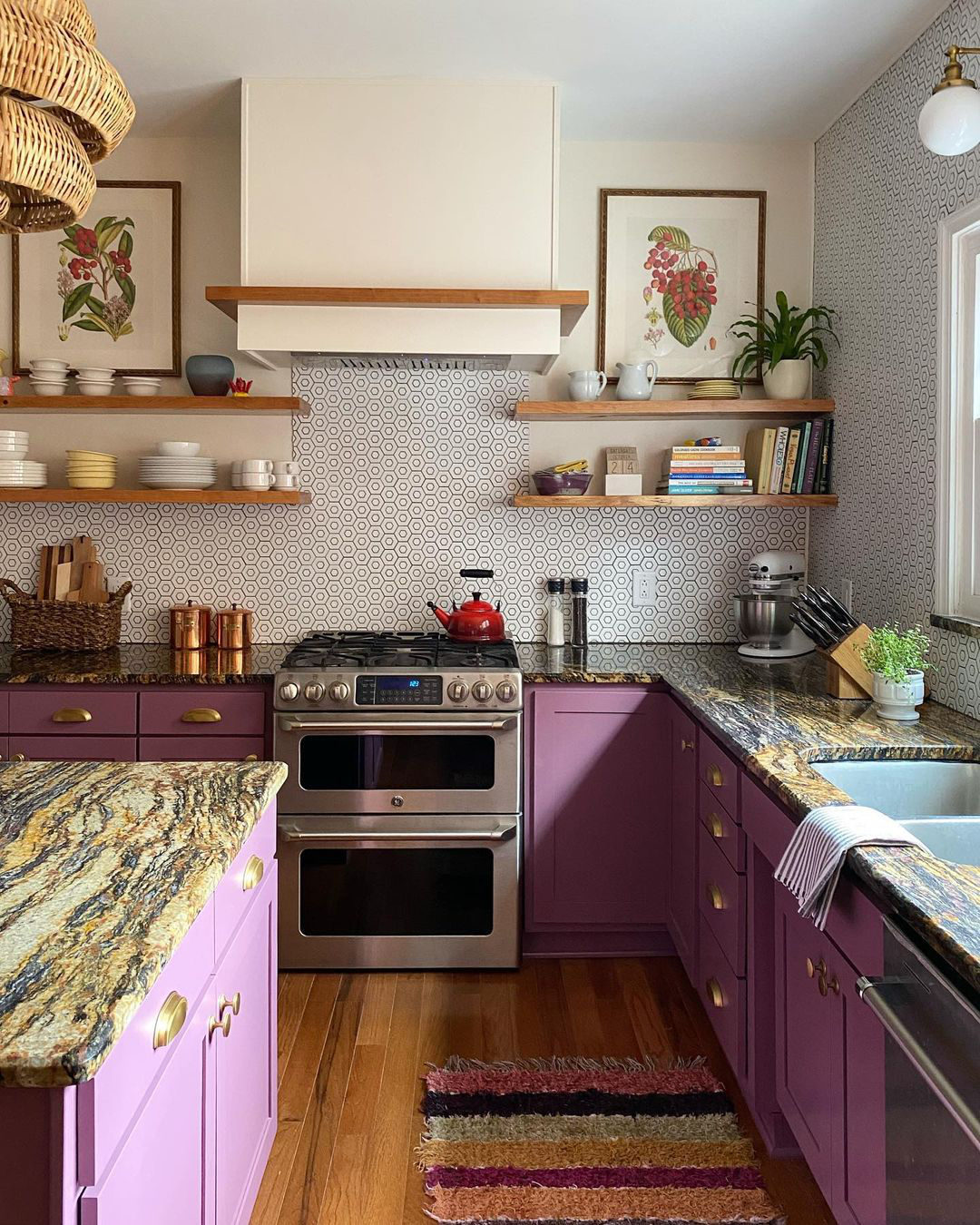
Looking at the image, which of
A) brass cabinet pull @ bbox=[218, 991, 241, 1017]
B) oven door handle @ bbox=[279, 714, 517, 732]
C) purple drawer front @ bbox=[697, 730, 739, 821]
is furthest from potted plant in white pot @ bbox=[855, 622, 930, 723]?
brass cabinet pull @ bbox=[218, 991, 241, 1017]

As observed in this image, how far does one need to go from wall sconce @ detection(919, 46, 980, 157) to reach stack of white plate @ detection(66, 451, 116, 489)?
8.84 ft

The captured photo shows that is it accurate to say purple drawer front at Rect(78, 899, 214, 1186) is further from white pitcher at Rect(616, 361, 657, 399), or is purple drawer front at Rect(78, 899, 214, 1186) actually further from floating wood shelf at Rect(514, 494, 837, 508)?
white pitcher at Rect(616, 361, 657, 399)

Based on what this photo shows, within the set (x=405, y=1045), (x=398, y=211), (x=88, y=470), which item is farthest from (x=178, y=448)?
(x=405, y=1045)

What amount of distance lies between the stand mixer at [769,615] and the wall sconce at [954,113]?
66.7 inches

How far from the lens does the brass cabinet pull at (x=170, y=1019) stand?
1355mm

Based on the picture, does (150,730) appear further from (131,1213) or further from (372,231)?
(131,1213)

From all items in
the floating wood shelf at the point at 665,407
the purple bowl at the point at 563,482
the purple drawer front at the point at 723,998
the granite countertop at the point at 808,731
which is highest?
the floating wood shelf at the point at 665,407

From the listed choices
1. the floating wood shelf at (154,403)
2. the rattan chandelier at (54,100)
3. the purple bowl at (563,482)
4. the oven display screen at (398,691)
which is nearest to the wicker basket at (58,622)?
the floating wood shelf at (154,403)

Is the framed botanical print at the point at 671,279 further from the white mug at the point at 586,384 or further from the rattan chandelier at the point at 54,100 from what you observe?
the rattan chandelier at the point at 54,100

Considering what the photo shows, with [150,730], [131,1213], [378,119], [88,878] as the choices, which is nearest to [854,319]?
[378,119]

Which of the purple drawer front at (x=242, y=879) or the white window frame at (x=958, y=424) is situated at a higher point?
the white window frame at (x=958, y=424)

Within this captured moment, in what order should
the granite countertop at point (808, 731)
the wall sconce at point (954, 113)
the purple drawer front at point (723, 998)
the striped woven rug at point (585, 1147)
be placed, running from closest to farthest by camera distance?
the granite countertop at point (808, 731)
the wall sconce at point (954, 113)
the striped woven rug at point (585, 1147)
the purple drawer front at point (723, 998)

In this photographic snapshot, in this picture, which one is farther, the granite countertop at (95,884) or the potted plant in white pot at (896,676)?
the potted plant in white pot at (896,676)

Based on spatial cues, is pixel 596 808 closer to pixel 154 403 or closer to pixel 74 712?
pixel 74 712
